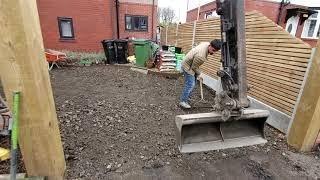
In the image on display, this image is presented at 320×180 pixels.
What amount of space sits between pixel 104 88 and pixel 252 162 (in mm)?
4708

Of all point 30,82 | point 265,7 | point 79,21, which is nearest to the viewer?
point 30,82

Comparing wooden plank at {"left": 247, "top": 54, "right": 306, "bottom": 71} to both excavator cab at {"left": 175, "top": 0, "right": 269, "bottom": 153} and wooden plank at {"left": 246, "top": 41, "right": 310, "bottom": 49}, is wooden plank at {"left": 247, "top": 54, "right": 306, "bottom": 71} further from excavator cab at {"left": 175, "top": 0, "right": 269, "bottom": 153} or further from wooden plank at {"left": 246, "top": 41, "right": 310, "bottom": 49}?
excavator cab at {"left": 175, "top": 0, "right": 269, "bottom": 153}

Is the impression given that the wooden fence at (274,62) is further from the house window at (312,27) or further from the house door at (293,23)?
the house window at (312,27)

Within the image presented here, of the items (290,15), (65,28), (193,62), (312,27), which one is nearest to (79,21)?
(65,28)

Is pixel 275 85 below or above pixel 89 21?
below

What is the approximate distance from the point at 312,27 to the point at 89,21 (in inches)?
547

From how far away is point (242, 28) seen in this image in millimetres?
2480

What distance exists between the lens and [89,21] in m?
12.5

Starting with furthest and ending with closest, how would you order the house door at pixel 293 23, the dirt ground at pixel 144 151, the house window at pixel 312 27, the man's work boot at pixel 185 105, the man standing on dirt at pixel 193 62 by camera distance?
the house window at pixel 312 27, the house door at pixel 293 23, the man's work boot at pixel 185 105, the man standing on dirt at pixel 193 62, the dirt ground at pixel 144 151

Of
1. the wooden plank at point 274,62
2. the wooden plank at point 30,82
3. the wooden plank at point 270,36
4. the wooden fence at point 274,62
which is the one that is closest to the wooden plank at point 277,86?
the wooden fence at point 274,62

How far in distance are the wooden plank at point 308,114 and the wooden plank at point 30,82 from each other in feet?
11.8

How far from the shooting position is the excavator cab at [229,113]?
251 centimetres

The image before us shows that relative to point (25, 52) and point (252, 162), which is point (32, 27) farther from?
point (252, 162)

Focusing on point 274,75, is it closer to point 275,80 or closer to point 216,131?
point 275,80
